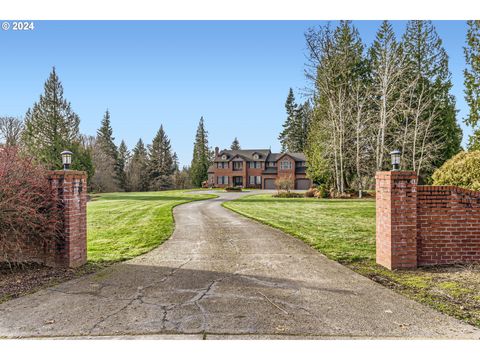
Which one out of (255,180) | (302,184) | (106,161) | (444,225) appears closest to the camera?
(444,225)

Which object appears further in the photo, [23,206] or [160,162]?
[160,162]

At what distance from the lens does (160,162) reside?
171ft

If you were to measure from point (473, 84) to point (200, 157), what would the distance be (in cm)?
4313

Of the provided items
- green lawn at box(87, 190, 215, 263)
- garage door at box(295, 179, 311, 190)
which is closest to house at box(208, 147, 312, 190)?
garage door at box(295, 179, 311, 190)

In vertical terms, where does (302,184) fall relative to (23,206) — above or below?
below

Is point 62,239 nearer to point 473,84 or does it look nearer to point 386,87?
point 473,84

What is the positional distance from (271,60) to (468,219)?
5.47 meters

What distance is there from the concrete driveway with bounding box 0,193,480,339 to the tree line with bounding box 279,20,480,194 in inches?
716

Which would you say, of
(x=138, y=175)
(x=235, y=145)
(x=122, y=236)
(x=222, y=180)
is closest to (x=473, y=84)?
(x=122, y=236)

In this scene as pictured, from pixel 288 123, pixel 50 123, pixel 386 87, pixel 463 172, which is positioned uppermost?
pixel 288 123

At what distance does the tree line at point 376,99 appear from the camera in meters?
22.7

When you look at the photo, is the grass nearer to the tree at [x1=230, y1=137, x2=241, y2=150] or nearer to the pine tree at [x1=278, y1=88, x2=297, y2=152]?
the pine tree at [x1=278, y1=88, x2=297, y2=152]

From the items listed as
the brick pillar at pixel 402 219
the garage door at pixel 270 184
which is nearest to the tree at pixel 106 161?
the garage door at pixel 270 184

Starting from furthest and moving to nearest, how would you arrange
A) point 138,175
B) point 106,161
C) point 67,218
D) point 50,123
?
1. point 138,175
2. point 106,161
3. point 50,123
4. point 67,218
